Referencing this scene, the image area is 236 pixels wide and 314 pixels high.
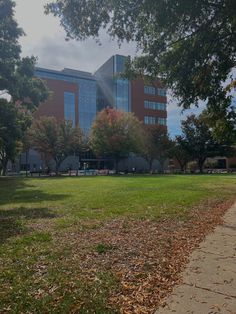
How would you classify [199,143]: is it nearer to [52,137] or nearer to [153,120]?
[52,137]

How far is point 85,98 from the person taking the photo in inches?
3846

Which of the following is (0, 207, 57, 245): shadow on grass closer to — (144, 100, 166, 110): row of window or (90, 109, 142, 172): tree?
(90, 109, 142, 172): tree

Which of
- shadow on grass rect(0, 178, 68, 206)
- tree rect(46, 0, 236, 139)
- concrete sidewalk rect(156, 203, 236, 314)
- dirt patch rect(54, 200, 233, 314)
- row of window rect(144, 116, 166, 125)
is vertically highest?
row of window rect(144, 116, 166, 125)

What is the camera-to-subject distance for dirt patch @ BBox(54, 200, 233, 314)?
15.2ft

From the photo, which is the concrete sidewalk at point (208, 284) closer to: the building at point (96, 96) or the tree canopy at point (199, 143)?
the tree canopy at point (199, 143)

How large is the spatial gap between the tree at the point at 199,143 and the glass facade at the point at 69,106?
1275 inches

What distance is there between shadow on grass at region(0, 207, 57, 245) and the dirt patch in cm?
138

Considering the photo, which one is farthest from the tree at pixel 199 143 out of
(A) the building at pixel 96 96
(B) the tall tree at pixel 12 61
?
(B) the tall tree at pixel 12 61

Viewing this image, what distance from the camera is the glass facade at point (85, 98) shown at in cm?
9531

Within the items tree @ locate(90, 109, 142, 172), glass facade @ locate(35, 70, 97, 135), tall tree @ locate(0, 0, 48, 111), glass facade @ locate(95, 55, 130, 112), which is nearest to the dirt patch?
tall tree @ locate(0, 0, 48, 111)

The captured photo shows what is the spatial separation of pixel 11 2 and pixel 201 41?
51.1 ft

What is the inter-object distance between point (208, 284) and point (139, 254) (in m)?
1.78

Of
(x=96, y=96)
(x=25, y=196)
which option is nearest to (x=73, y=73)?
(x=96, y=96)

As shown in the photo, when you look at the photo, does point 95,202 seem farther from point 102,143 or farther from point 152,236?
point 102,143
